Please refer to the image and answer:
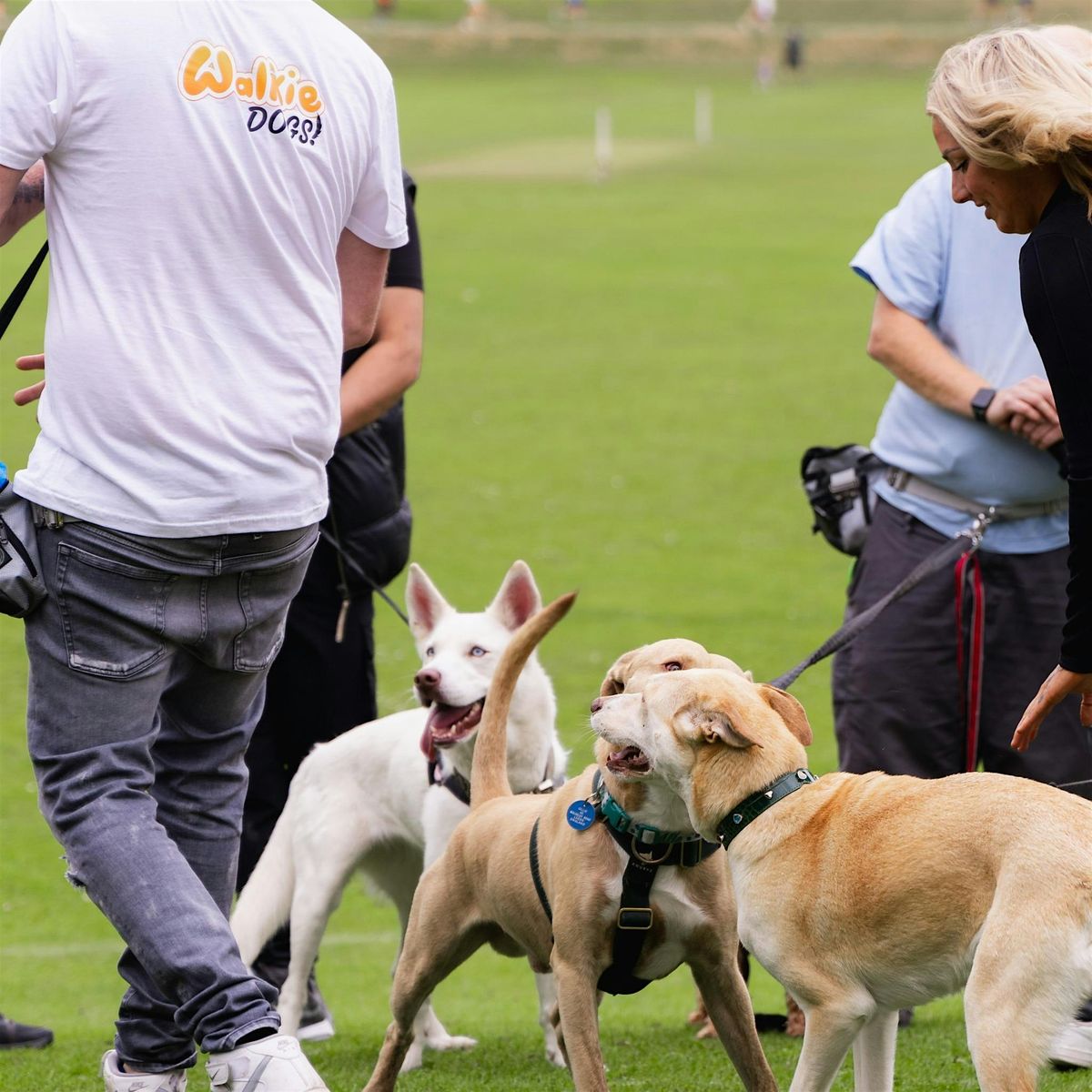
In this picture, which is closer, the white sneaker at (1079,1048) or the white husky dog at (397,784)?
the white sneaker at (1079,1048)

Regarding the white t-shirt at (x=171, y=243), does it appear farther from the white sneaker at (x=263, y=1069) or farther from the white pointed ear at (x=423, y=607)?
the white pointed ear at (x=423, y=607)

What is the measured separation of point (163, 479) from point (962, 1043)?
113 inches

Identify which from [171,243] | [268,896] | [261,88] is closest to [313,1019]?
[268,896]

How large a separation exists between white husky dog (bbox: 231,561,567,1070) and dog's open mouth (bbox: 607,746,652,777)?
1381 millimetres

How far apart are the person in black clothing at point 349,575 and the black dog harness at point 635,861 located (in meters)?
1.49

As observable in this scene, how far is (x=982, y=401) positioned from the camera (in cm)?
450

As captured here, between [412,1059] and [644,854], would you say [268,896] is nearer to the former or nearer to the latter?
[412,1059]

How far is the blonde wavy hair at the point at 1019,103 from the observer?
314cm

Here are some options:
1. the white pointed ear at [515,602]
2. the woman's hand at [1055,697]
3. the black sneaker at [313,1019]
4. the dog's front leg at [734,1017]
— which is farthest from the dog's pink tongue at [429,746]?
the woman's hand at [1055,697]

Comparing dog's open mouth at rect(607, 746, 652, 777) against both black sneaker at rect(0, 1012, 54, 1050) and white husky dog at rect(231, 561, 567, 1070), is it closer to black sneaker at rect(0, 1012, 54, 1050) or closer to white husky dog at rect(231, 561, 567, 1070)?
white husky dog at rect(231, 561, 567, 1070)

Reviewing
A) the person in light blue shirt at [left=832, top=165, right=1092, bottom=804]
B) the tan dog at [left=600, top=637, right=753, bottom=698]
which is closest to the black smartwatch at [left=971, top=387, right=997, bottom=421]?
the person in light blue shirt at [left=832, top=165, right=1092, bottom=804]

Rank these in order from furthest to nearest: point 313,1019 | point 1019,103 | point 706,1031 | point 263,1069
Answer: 1. point 313,1019
2. point 706,1031
3. point 1019,103
4. point 263,1069

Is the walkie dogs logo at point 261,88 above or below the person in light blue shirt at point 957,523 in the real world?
above

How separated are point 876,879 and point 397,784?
223 centimetres
